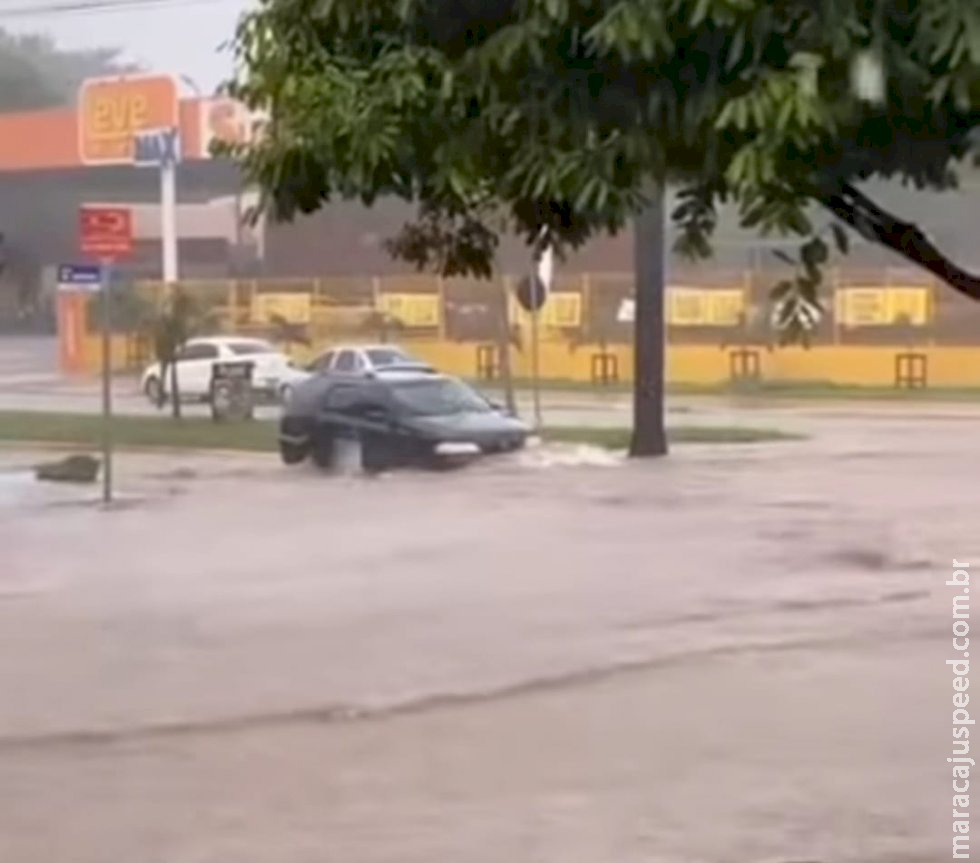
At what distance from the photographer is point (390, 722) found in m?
3.88

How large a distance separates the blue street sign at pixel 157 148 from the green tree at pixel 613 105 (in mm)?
1354

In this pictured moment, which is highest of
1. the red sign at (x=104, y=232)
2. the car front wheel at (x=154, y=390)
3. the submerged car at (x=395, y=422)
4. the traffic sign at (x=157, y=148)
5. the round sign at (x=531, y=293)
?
the traffic sign at (x=157, y=148)

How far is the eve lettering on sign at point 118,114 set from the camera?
13.5 feet

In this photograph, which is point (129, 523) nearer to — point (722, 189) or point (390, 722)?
point (390, 722)

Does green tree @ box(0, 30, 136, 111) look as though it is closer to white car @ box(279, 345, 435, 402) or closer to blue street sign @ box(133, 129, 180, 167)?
blue street sign @ box(133, 129, 180, 167)

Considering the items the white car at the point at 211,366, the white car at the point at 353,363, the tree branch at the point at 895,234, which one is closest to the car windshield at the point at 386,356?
the white car at the point at 353,363

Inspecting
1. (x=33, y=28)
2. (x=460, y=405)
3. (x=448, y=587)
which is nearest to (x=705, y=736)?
(x=448, y=587)

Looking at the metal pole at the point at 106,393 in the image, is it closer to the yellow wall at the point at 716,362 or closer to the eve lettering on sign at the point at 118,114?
the yellow wall at the point at 716,362

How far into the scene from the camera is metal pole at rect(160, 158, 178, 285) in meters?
4.05

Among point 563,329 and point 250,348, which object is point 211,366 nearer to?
point 250,348

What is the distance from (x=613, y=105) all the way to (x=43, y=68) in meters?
2.14

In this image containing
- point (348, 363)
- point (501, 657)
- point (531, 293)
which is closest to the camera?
point (501, 657)

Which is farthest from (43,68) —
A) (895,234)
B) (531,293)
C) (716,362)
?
(895,234)

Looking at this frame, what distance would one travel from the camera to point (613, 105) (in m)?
2.28
